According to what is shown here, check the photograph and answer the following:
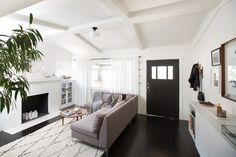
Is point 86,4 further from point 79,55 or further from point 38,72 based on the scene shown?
point 79,55

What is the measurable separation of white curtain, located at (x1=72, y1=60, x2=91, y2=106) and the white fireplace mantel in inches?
41.3

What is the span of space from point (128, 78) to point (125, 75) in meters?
0.16

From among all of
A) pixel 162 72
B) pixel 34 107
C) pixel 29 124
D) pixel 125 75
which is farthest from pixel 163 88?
pixel 34 107

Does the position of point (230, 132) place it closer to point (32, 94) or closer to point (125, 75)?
point (125, 75)

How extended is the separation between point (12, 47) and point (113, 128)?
2010 mm

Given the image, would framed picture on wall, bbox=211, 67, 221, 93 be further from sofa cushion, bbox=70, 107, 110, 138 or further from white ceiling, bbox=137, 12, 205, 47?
sofa cushion, bbox=70, 107, 110, 138

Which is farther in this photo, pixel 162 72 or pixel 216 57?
pixel 162 72

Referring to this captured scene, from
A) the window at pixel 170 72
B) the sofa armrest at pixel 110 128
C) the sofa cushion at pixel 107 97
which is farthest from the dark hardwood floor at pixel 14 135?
the window at pixel 170 72

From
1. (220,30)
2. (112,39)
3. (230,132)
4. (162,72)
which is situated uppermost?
(112,39)

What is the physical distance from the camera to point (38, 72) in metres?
4.27

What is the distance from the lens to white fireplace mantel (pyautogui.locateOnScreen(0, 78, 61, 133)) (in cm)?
324

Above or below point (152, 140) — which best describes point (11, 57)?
above

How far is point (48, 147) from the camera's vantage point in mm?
2498

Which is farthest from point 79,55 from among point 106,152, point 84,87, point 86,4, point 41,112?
point 106,152
